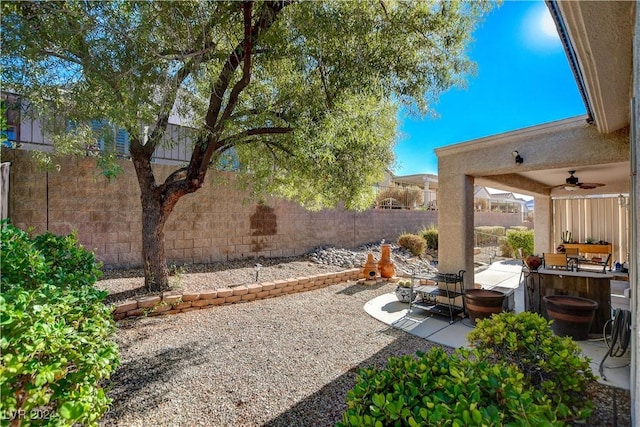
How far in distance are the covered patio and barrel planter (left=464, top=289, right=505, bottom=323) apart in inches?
33.4

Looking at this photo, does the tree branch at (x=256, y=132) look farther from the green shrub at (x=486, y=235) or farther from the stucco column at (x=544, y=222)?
the green shrub at (x=486, y=235)

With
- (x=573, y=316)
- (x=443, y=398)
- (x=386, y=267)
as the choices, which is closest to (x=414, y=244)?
(x=386, y=267)

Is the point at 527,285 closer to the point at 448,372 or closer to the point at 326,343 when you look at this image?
the point at 326,343

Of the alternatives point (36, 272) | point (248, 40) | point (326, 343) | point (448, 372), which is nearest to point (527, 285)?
point (326, 343)

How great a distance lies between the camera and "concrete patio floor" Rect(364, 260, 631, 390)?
13.0 feet

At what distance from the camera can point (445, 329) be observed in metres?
5.59

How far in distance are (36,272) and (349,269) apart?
813 cm

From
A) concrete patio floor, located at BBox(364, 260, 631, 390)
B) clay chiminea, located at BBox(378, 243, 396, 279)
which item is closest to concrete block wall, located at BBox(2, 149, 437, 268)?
clay chiminea, located at BBox(378, 243, 396, 279)

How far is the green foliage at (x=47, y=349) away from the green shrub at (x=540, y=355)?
2846 millimetres

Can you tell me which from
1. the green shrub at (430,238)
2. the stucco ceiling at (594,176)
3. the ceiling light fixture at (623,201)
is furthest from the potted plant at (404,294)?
the ceiling light fixture at (623,201)

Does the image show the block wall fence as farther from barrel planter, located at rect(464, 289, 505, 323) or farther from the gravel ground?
barrel planter, located at rect(464, 289, 505, 323)

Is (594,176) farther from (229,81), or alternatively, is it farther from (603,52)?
(229,81)

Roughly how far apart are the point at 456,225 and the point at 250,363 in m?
4.78

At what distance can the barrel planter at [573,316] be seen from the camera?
15.9ft
